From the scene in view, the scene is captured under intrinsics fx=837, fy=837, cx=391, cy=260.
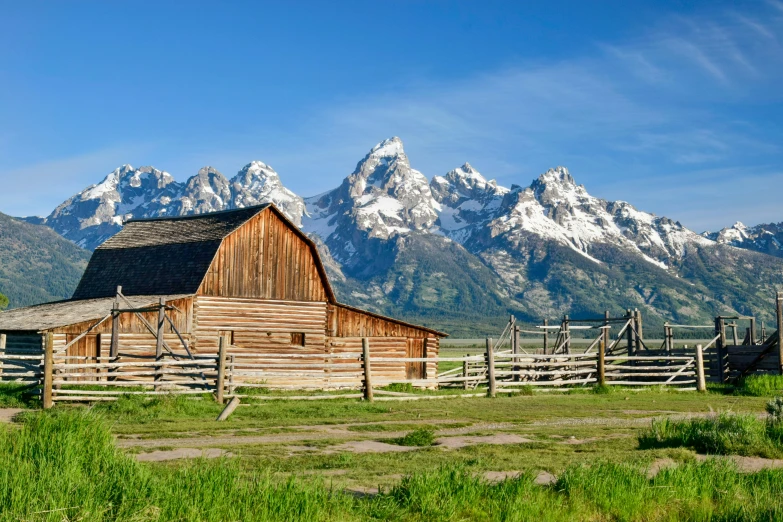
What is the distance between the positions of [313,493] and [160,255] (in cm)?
3383

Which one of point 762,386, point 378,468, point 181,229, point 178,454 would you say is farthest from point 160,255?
point 378,468

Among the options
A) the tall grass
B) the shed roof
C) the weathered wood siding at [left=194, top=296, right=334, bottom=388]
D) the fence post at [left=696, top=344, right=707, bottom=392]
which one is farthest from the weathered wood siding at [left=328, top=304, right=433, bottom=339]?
the tall grass

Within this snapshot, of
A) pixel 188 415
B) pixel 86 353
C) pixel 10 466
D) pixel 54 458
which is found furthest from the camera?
pixel 86 353

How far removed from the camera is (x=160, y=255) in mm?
41469

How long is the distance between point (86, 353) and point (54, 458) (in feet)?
79.9

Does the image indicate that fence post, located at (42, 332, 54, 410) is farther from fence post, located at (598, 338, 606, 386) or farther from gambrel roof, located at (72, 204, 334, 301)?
fence post, located at (598, 338, 606, 386)

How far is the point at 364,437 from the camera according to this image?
17594 millimetres

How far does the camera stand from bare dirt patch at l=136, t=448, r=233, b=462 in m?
13.8

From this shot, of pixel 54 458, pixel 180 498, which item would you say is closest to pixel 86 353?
pixel 54 458

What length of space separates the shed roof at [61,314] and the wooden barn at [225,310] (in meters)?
0.09

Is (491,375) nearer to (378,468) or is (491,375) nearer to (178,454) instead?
(178,454)

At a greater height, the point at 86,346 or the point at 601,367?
the point at 86,346

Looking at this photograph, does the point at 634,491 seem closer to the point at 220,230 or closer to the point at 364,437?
the point at 364,437

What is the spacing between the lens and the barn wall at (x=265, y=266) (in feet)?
124
